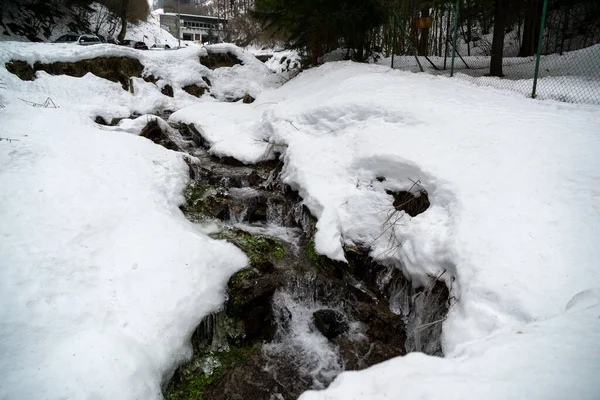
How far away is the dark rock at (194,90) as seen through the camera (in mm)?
14719

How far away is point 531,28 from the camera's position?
13961mm

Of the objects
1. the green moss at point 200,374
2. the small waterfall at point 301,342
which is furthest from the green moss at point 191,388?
the small waterfall at point 301,342

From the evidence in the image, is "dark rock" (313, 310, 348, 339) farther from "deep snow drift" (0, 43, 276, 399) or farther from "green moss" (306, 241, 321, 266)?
"deep snow drift" (0, 43, 276, 399)

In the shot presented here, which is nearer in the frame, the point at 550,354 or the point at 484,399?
the point at 484,399

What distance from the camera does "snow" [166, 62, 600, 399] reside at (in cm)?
226

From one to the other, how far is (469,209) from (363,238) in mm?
1622

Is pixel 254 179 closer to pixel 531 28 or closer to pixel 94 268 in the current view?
pixel 94 268

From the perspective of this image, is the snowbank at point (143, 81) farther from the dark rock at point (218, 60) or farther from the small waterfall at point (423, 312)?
the small waterfall at point (423, 312)

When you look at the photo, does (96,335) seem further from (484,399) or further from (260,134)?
(260,134)

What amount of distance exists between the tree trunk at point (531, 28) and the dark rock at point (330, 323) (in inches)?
559

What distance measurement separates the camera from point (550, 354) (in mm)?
2154

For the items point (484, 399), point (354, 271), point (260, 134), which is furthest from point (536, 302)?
point (260, 134)

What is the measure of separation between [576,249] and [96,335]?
209 inches

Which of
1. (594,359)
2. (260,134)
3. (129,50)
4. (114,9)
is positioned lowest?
(594,359)
